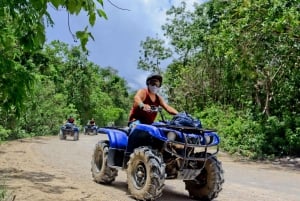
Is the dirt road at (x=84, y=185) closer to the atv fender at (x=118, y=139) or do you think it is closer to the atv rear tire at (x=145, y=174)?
the atv rear tire at (x=145, y=174)

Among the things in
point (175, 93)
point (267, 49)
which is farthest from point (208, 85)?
point (267, 49)

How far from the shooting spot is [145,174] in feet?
24.4

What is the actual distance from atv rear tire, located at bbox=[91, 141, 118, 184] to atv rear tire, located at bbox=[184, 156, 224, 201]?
1.72 metres

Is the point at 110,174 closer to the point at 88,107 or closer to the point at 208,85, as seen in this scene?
the point at 208,85

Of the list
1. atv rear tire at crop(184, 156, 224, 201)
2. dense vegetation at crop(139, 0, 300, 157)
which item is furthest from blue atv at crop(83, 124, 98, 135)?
atv rear tire at crop(184, 156, 224, 201)

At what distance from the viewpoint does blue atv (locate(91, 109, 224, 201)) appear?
7113 mm

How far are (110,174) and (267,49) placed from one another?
11681 mm

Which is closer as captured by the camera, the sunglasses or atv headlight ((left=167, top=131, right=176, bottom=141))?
atv headlight ((left=167, top=131, right=176, bottom=141))

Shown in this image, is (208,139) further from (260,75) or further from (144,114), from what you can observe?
(260,75)

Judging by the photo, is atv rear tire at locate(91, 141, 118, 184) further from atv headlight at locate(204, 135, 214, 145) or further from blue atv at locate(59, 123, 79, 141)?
blue atv at locate(59, 123, 79, 141)

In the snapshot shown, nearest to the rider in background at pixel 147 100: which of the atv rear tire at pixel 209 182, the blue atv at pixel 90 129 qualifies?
the atv rear tire at pixel 209 182

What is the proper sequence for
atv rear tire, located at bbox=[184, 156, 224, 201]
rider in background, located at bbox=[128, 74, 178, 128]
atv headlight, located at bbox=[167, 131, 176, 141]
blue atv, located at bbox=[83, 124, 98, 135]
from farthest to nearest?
1. blue atv, located at bbox=[83, 124, 98, 135]
2. rider in background, located at bbox=[128, 74, 178, 128]
3. atv rear tire, located at bbox=[184, 156, 224, 201]
4. atv headlight, located at bbox=[167, 131, 176, 141]

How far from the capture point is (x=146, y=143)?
7.93 meters

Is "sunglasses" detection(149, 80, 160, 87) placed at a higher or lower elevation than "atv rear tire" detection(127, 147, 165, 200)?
higher
